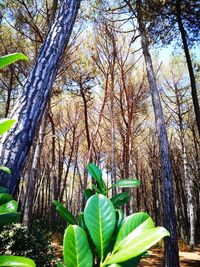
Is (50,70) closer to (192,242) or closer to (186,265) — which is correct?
(186,265)

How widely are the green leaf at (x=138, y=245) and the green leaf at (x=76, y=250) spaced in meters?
0.04

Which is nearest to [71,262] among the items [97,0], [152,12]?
[152,12]

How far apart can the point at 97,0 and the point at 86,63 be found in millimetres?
3379

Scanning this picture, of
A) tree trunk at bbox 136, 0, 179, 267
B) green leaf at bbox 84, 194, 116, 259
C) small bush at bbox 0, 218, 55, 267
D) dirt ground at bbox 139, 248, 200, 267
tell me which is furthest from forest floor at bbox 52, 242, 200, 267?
green leaf at bbox 84, 194, 116, 259

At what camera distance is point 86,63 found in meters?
11.5

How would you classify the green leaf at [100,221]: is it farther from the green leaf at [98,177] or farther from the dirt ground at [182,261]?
the dirt ground at [182,261]

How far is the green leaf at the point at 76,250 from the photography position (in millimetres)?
430

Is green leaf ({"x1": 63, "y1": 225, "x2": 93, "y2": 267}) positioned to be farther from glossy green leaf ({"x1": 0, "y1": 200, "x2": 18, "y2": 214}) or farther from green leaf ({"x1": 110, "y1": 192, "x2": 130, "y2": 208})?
green leaf ({"x1": 110, "y1": 192, "x2": 130, "y2": 208})

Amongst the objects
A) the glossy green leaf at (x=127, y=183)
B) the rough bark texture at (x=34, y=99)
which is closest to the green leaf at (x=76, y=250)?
the glossy green leaf at (x=127, y=183)

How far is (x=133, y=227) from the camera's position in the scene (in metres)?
0.51

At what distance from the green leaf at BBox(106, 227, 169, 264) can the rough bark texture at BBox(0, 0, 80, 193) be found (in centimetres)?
172

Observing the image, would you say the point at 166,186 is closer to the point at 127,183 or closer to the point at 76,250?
the point at 127,183

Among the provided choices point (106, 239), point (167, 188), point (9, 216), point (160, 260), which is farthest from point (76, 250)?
point (160, 260)

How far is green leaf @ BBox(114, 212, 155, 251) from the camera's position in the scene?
0.47 m
